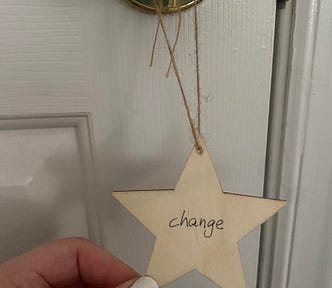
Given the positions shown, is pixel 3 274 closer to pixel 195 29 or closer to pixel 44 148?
pixel 44 148

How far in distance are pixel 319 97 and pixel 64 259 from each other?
25 centimetres

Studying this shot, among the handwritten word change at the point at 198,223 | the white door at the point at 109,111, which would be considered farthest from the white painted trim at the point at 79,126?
the handwritten word change at the point at 198,223

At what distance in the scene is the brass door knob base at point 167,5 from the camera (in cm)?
30

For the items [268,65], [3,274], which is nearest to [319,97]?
[268,65]

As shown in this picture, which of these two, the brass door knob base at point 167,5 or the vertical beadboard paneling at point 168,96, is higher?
the brass door knob base at point 167,5

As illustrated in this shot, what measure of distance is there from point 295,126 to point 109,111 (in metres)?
0.16

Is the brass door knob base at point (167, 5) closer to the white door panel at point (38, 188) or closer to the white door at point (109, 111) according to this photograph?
the white door at point (109, 111)

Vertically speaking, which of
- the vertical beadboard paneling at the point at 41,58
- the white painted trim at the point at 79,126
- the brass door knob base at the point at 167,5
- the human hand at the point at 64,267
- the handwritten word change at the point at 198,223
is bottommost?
the human hand at the point at 64,267

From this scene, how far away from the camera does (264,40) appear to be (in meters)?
0.33

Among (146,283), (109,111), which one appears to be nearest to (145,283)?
(146,283)

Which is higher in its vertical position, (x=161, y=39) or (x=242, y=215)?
(x=161, y=39)

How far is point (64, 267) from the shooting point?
34 cm

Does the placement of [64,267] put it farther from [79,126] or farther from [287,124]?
[287,124]

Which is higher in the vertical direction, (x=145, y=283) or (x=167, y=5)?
(x=167, y=5)
